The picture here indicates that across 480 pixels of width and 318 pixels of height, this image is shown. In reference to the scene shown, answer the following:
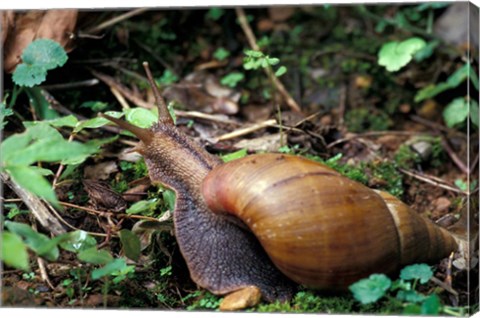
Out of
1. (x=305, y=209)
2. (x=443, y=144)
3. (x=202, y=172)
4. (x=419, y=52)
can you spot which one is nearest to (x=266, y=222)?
(x=305, y=209)

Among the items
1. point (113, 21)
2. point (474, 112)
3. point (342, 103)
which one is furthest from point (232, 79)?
point (474, 112)

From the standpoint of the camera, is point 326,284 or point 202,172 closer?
point 326,284

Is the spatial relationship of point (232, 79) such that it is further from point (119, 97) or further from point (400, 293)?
point (400, 293)

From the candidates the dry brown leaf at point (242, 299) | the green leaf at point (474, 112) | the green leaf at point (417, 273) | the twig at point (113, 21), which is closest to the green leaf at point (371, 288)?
the green leaf at point (417, 273)

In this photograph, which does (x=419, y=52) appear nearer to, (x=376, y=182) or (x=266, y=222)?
(x=376, y=182)

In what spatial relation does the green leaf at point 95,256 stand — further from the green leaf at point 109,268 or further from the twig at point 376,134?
the twig at point 376,134
